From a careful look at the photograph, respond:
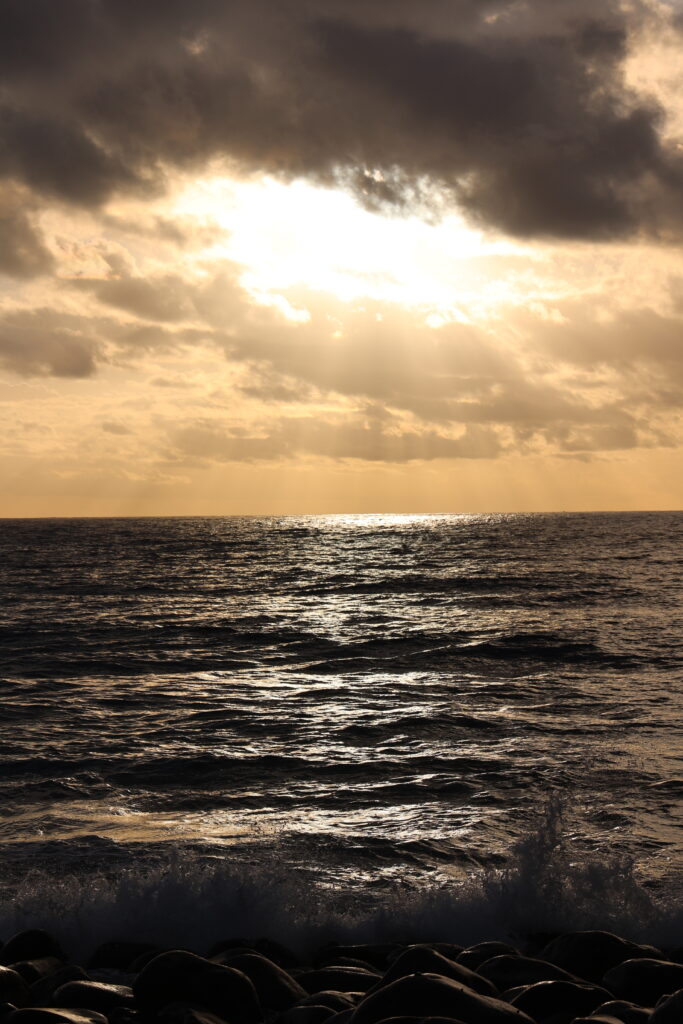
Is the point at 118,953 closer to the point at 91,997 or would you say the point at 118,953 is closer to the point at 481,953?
the point at 91,997

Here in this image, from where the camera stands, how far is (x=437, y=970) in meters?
6.07

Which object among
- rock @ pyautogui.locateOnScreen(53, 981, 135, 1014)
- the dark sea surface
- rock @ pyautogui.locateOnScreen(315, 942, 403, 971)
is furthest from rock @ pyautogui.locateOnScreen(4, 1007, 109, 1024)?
the dark sea surface

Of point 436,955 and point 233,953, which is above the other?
point 436,955

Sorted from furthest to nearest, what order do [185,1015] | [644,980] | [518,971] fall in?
[518,971] → [644,980] → [185,1015]

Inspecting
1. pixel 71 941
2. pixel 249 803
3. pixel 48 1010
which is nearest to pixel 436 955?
pixel 48 1010

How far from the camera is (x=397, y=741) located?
1426 cm

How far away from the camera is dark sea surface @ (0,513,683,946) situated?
968 cm

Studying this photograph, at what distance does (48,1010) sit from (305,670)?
15.4 metres

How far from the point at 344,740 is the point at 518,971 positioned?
26.2ft

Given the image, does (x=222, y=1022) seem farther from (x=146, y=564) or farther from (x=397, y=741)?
(x=146, y=564)

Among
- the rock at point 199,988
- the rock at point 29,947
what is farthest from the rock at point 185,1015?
the rock at point 29,947

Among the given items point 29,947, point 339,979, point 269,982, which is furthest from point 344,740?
point 269,982

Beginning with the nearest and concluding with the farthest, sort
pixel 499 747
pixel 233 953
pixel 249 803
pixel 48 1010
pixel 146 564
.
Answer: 1. pixel 48 1010
2. pixel 233 953
3. pixel 249 803
4. pixel 499 747
5. pixel 146 564

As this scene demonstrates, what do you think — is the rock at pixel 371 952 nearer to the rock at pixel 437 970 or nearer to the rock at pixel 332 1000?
the rock at pixel 332 1000
